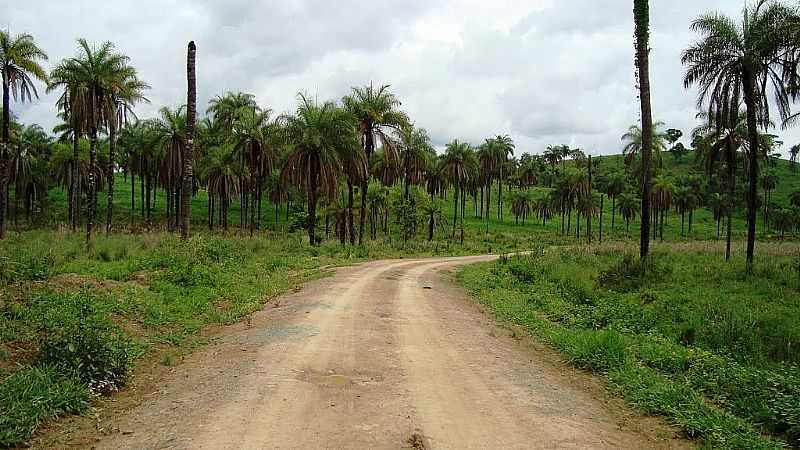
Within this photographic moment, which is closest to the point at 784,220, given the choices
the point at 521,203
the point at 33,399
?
the point at 521,203

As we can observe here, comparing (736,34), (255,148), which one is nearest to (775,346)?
(736,34)

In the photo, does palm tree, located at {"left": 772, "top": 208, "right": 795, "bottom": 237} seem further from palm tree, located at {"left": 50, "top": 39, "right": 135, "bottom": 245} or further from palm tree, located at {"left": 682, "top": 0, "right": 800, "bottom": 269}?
palm tree, located at {"left": 50, "top": 39, "right": 135, "bottom": 245}

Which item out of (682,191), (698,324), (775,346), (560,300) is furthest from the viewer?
(682,191)

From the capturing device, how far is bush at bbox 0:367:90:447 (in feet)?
16.6

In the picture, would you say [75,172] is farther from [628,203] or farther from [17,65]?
[628,203]

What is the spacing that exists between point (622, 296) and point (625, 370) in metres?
9.36

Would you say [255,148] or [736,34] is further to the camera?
[255,148]

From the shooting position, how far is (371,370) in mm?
7312

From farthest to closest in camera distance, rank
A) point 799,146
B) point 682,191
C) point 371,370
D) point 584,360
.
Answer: point 799,146 < point 682,191 < point 584,360 < point 371,370

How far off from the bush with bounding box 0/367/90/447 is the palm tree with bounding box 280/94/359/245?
82.2 ft

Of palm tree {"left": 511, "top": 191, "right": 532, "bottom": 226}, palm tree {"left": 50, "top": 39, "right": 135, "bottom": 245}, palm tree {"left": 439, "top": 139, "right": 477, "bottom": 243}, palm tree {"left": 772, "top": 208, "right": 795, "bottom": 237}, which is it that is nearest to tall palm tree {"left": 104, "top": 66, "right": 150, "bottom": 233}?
palm tree {"left": 50, "top": 39, "right": 135, "bottom": 245}

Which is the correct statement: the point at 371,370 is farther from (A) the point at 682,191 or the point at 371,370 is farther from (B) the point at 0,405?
(A) the point at 682,191

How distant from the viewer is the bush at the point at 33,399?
5.05m

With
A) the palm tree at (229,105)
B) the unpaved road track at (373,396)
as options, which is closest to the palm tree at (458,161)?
the palm tree at (229,105)
